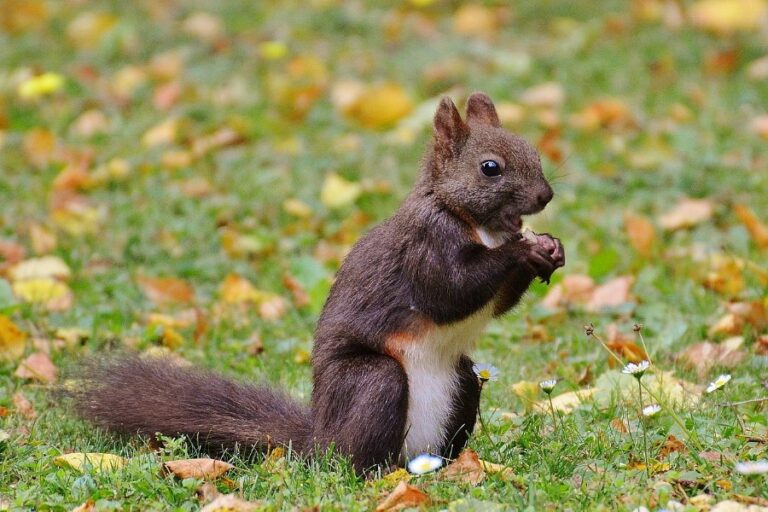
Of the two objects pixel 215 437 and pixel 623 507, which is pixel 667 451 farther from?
pixel 215 437

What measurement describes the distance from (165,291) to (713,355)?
92.2 inches

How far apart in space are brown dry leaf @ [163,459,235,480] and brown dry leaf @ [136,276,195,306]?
197 centimetres

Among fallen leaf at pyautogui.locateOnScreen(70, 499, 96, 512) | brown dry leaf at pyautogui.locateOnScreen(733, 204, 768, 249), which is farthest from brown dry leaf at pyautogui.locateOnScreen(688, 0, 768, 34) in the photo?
fallen leaf at pyautogui.locateOnScreen(70, 499, 96, 512)

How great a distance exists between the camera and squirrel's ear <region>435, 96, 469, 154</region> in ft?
11.0

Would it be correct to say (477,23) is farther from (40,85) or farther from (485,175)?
(485,175)

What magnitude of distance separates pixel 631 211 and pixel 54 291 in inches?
111

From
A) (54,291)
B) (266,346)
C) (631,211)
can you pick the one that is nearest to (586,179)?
(631,211)

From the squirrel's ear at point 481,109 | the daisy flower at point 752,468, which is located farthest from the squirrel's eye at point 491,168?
the daisy flower at point 752,468

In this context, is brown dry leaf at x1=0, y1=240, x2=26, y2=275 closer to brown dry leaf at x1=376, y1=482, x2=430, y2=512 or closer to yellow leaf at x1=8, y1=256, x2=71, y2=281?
yellow leaf at x1=8, y1=256, x2=71, y2=281

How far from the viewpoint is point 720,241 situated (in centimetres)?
541

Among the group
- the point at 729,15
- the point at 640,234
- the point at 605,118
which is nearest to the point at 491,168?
the point at 640,234

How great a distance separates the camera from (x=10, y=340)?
4.28 meters

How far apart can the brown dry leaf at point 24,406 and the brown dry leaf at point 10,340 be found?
39 cm

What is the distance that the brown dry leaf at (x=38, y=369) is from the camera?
4.04 meters
